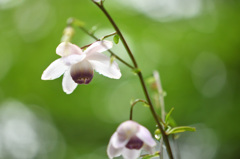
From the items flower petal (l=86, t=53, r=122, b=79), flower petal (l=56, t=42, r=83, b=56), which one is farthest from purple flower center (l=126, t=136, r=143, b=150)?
flower petal (l=56, t=42, r=83, b=56)

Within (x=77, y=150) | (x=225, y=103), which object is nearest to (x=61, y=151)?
(x=77, y=150)

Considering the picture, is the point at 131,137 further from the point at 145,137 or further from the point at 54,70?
the point at 54,70

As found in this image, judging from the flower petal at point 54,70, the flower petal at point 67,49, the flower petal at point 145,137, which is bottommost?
the flower petal at point 145,137

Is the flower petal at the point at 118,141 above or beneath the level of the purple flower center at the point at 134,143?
above

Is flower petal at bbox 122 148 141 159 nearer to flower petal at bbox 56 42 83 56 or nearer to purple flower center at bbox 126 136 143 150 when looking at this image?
purple flower center at bbox 126 136 143 150

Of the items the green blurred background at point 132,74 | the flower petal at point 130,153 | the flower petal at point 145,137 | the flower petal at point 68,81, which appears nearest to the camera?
the flower petal at point 145,137

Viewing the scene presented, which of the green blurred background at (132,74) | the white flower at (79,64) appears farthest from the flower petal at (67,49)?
the green blurred background at (132,74)

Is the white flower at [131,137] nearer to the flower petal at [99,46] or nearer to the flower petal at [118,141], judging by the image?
the flower petal at [118,141]
